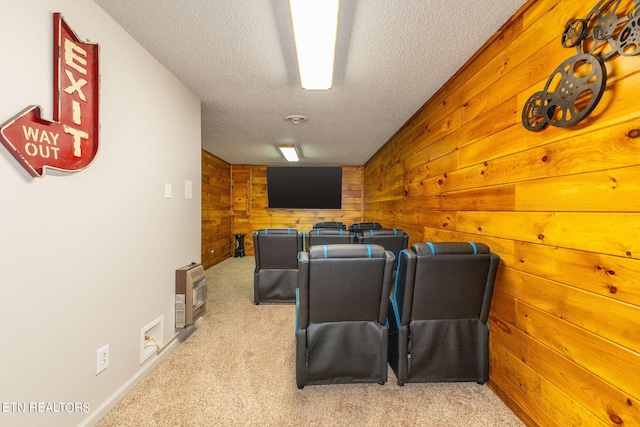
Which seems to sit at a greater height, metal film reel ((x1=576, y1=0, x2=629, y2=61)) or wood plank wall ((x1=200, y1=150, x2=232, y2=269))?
metal film reel ((x1=576, y1=0, x2=629, y2=61))

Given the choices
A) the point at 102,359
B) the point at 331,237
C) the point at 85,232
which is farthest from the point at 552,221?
the point at 102,359

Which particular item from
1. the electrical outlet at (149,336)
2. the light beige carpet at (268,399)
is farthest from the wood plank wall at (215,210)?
the light beige carpet at (268,399)

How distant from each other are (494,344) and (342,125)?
125 inches

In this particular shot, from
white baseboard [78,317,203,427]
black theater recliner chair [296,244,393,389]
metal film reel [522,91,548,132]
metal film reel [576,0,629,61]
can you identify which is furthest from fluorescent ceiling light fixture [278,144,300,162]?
metal film reel [576,0,629,61]

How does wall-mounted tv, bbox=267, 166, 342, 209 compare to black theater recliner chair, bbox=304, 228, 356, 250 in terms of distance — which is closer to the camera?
black theater recliner chair, bbox=304, 228, 356, 250

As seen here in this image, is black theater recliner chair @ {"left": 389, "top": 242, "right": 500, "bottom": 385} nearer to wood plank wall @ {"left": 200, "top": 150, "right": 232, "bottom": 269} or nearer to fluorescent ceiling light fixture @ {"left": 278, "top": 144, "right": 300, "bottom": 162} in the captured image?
fluorescent ceiling light fixture @ {"left": 278, "top": 144, "right": 300, "bottom": 162}

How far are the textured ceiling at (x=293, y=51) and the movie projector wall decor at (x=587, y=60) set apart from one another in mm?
555

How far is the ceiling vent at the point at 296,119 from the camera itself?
3.60 meters

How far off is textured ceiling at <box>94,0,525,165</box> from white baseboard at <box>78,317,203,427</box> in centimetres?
240

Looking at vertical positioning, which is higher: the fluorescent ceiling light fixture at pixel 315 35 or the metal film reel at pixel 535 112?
the fluorescent ceiling light fixture at pixel 315 35

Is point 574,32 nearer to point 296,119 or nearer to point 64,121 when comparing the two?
point 64,121

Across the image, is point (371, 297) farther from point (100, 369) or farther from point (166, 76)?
point (166, 76)

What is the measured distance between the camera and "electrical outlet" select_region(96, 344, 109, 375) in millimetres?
1606

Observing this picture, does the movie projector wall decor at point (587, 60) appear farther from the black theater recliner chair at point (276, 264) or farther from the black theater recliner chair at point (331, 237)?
the black theater recliner chair at point (276, 264)
